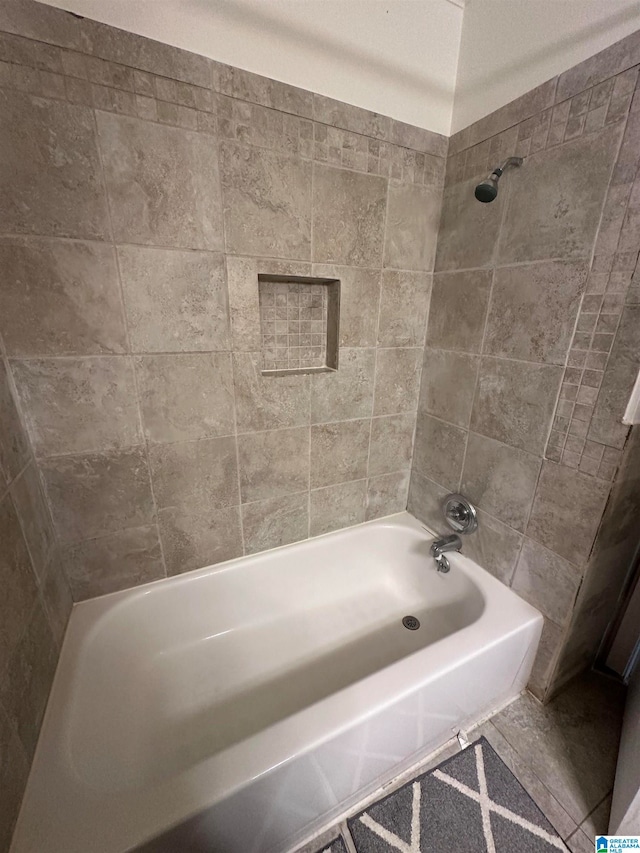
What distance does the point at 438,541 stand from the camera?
1377 millimetres

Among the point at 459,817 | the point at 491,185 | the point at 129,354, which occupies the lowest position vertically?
the point at 459,817

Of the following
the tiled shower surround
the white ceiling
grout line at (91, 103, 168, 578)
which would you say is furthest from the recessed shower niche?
the white ceiling

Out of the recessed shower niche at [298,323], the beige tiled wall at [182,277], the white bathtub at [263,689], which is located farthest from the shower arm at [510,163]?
the white bathtub at [263,689]

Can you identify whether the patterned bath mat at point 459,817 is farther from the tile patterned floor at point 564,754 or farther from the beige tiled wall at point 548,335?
the beige tiled wall at point 548,335

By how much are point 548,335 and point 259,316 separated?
92 centimetres

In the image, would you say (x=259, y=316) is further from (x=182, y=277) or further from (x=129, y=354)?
(x=129, y=354)

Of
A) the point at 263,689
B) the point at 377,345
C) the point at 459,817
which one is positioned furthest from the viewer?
the point at 377,345

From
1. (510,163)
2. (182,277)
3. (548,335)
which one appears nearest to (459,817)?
(548,335)

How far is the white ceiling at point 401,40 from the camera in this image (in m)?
0.80

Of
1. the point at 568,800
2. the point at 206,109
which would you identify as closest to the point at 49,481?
the point at 206,109

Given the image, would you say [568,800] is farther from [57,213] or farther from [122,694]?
[57,213]

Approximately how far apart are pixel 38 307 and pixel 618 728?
223 cm

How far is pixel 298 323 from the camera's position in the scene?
4.11 feet

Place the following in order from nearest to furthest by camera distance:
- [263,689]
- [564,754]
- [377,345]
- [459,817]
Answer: [459,817]
[564,754]
[263,689]
[377,345]
